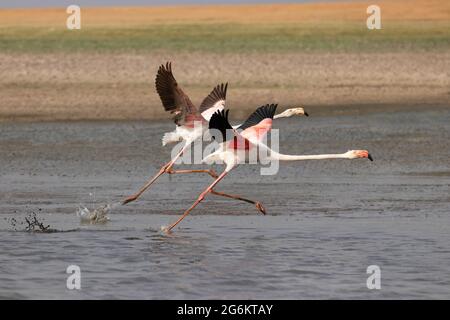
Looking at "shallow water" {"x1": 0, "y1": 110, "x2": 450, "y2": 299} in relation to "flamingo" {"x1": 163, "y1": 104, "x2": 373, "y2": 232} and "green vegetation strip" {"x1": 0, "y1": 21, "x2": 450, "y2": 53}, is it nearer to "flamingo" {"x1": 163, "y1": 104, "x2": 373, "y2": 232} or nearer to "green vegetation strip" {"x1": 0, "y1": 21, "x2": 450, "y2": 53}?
"flamingo" {"x1": 163, "y1": 104, "x2": 373, "y2": 232}

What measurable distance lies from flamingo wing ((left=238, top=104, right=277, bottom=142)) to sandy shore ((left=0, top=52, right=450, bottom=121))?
998 cm

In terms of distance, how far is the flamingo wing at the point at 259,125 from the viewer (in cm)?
1278

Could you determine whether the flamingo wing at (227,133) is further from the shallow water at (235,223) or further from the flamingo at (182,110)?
the shallow water at (235,223)

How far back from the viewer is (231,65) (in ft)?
95.8

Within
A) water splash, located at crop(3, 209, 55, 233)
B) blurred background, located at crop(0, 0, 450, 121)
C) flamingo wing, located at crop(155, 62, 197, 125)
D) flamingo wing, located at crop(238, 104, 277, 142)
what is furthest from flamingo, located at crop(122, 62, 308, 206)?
blurred background, located at crop(0, 0, 450, 121)

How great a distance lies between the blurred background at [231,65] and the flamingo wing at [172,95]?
30.1 ft

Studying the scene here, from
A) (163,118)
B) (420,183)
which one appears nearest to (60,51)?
(163,118)

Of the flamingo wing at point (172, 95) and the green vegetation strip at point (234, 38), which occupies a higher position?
the green vegetation strip at point (234, 38)

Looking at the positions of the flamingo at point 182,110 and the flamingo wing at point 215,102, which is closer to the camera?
the flamingo at point 182,110

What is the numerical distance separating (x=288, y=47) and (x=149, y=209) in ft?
62.5

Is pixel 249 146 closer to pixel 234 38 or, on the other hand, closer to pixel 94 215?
pixel 94 215

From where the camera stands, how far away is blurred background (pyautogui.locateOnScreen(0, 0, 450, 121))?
24609mm

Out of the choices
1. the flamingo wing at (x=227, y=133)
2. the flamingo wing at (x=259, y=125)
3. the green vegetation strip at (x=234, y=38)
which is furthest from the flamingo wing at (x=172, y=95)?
the green vegetation strip at (x=234, y=38)
